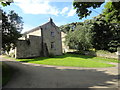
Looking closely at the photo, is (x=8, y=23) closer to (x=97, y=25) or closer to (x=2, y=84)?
(x=2, y=84)

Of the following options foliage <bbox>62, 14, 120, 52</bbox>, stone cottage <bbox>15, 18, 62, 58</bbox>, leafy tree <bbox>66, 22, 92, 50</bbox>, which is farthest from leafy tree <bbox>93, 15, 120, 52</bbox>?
stone cottage <bbox>15, 18, 62, 58</bbox>

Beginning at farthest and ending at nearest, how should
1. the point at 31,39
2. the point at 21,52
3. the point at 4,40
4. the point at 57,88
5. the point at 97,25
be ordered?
the point at 97,25, the point at 31,39, the point at 21,52, the point at 4,40, the point at 57,88

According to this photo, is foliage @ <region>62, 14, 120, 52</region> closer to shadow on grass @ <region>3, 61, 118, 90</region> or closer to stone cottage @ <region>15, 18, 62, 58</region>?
stone cottage @ <region>15, 18, 62, 58</region>

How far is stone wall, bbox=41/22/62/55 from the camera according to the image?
67.9 ft

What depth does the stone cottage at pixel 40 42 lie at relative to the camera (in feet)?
53.4

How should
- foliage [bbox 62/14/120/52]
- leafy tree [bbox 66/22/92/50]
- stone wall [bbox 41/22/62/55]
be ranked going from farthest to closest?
leafy tree [bbox 66/22/92/50] → foliage [bbox 62/14/120/52] → stone wall [bbox 41/22/62/55]

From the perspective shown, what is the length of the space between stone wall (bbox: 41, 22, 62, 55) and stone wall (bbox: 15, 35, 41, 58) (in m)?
2.07

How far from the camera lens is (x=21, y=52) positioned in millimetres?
15906

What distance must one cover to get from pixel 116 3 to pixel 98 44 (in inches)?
770

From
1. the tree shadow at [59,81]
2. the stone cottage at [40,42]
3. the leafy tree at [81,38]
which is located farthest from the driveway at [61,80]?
the leafy tree at [81,38]

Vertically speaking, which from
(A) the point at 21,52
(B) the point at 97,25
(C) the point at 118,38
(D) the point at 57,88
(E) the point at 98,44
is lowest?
(D) the point at 57,88

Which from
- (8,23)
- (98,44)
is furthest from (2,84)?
(98,44)

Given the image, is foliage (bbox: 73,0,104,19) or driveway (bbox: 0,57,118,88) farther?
foliage (bbox: 73,0,104,19)

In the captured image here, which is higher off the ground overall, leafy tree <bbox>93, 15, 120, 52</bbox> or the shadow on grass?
Result: leafy tree <bbox>93, 15, 120, 52</bbox>
